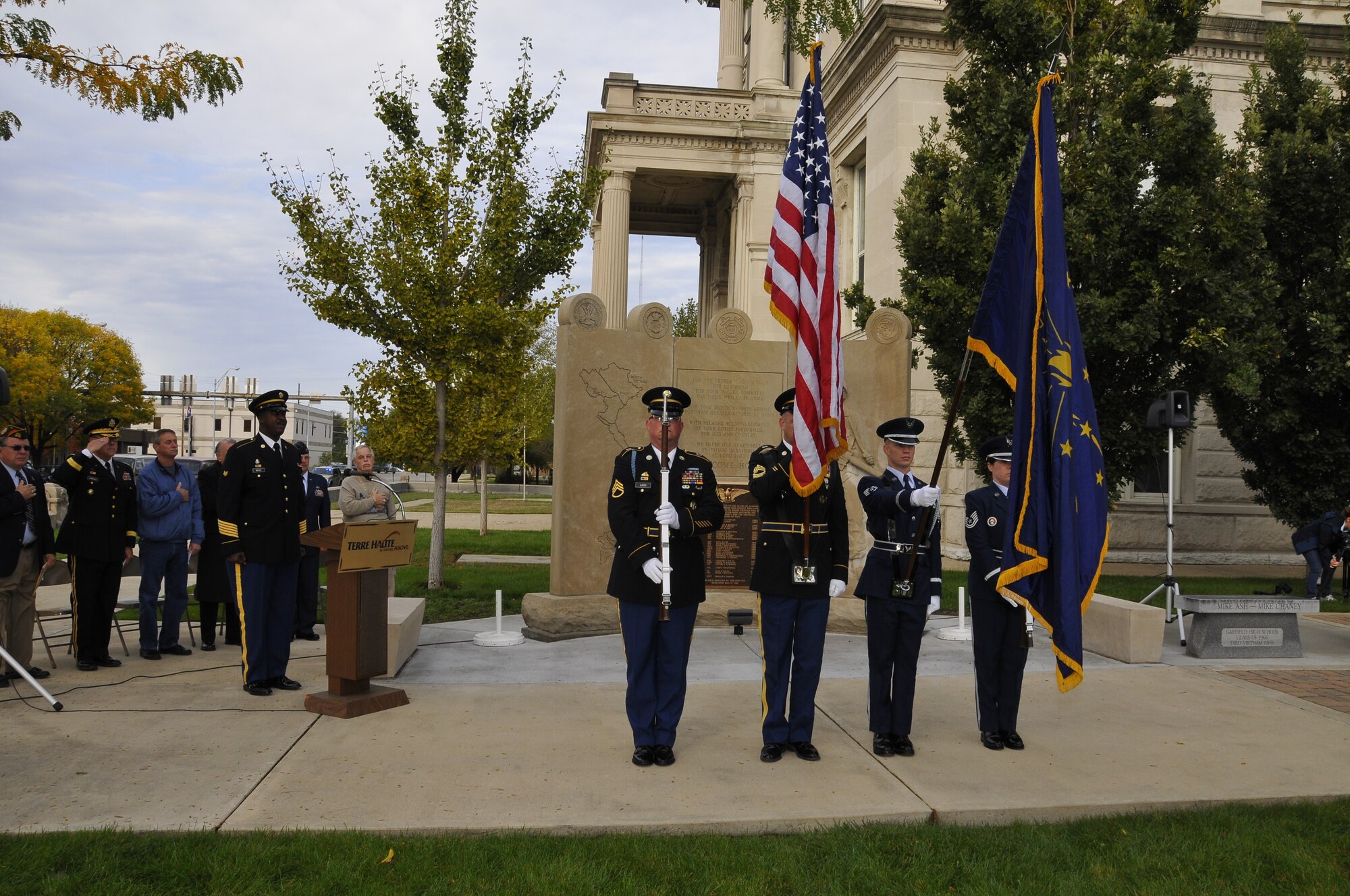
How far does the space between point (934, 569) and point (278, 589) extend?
471 cm

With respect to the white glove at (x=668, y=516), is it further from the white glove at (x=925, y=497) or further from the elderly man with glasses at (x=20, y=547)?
the elderly man with glasses at (x=20, y=547)

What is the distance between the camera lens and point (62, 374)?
5619 cm

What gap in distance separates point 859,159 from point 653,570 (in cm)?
1875

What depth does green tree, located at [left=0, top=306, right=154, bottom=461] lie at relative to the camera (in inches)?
2064

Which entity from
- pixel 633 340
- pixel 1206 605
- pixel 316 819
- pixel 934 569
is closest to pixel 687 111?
pixel 633 340

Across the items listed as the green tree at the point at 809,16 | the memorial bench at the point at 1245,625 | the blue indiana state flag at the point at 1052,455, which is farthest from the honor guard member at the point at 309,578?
the memorial bench at the point at 1245,625

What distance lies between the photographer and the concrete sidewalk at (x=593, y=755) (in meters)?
4.71

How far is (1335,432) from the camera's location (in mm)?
12656

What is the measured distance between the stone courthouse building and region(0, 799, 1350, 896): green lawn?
251 inches

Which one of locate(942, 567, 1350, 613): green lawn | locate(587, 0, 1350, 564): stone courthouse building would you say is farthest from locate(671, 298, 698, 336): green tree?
locate(942, 567, 1350, 613): green lawn

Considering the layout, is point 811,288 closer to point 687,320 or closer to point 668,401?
point 668,401

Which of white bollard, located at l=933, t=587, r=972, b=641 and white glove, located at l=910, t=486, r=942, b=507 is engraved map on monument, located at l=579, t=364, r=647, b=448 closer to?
white bollard, located at l=933, t=587, r=972, b=641

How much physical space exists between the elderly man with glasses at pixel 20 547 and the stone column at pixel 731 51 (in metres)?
26.2

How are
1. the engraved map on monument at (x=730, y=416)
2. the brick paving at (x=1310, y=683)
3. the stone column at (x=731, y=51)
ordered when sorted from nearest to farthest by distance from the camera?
1. the brick paving at (x=1310, y=683)
2. the engraved map on monument at (x=730, y=416)
3. the stone column at (x=731, y=51)
